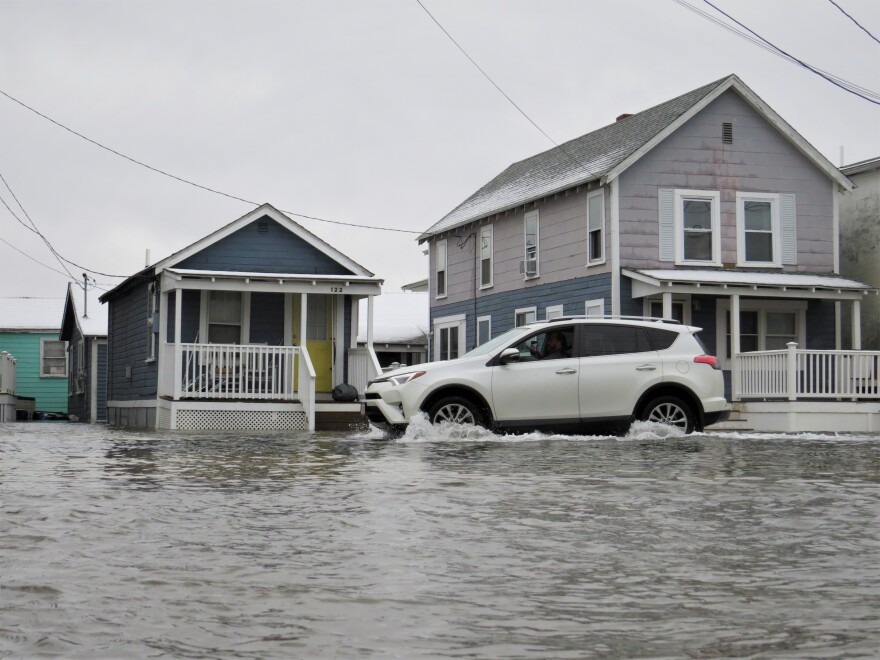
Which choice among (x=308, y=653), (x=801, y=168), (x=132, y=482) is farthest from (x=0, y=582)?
(x=801, y=168)

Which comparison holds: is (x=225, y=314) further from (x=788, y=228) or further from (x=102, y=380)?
(x=102, y=380)

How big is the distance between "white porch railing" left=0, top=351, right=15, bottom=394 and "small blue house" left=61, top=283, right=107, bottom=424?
2666mm

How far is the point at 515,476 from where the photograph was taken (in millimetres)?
11695

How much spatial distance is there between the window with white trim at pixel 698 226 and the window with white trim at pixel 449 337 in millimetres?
9104

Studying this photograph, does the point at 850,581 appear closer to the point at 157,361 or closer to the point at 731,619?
the point at 731,619

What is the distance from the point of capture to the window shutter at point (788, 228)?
96.1ft

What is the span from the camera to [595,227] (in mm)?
29406

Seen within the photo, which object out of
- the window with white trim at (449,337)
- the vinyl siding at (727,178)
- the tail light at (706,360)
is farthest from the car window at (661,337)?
the window with white trim at (449,337)

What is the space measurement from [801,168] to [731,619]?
26172 millimetres

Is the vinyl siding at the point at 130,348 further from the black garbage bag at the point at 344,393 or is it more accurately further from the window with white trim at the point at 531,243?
the window with white trim at the point at 531,243

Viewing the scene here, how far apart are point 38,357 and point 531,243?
28.3m

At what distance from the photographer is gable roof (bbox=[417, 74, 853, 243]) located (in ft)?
93.9

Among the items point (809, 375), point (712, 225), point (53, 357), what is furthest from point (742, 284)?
point (53, 357)

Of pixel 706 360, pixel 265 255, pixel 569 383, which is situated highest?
pixel 265 255
